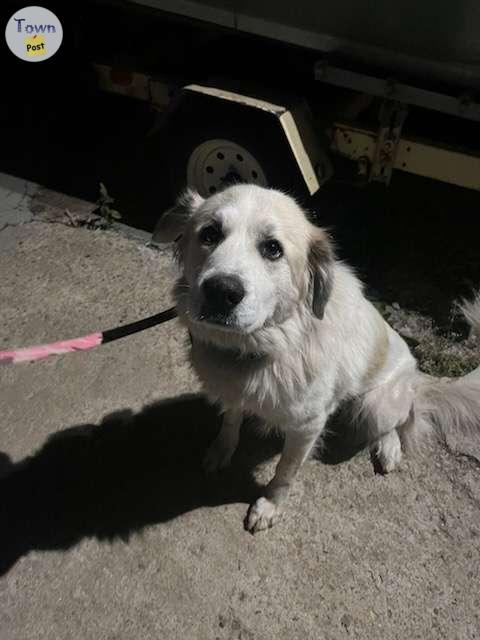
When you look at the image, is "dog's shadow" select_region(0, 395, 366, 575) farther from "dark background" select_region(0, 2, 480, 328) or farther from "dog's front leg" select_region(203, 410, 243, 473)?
"dark background" select_region(0, 2, 480, 328)

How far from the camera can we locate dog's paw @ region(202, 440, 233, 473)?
2928 mm

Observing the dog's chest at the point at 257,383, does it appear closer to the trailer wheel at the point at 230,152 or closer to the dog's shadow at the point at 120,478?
the dog's shadow at the point at 120,478

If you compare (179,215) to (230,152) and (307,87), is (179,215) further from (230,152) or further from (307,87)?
(307,87)


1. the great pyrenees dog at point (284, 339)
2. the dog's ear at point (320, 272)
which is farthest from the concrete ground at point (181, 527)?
the dog's ear at point (320, 272)

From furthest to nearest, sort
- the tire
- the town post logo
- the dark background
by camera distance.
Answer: the town post logo
the dark background
the tire

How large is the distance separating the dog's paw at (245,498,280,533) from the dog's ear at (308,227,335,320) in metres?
1.00

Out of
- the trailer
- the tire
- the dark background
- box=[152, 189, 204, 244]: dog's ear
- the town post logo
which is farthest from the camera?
the town post logo

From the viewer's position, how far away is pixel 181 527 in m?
2.73

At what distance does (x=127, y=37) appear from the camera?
446cm

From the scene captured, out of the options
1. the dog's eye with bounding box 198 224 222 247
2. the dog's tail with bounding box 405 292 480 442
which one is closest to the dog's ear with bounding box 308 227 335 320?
the dog's eye with bounding box 198 224 222 247

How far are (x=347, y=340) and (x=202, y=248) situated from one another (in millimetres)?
741

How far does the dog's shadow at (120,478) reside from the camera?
8.86 ft

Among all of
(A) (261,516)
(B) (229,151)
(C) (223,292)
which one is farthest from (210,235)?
(B) (229,151)

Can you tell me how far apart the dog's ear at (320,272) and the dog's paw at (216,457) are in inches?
40.1
